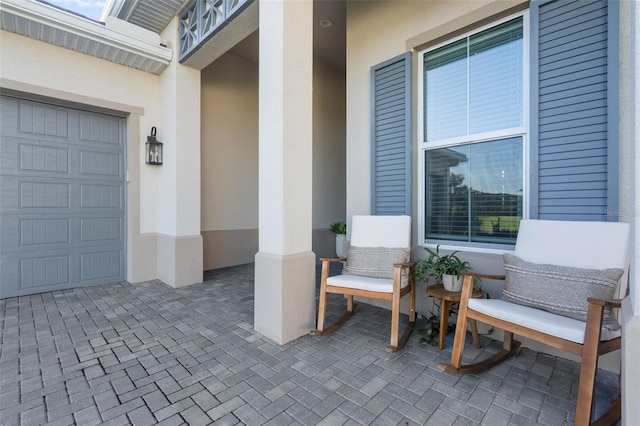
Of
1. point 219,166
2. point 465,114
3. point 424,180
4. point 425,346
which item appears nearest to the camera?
point 425,346

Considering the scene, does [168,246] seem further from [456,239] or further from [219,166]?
[456,239]

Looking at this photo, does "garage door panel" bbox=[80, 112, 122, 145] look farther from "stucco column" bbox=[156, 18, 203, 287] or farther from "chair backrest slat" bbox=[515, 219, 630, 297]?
"chair backrest slat" bbox=[515, 219, 630, 297]

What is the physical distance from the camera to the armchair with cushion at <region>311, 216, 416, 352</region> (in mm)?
2330

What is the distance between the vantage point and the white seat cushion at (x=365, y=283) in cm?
235

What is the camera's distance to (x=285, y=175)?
2.42m

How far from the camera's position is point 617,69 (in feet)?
6.22

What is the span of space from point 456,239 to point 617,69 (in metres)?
1.67

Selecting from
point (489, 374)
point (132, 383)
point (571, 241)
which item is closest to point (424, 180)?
point (571, 241)

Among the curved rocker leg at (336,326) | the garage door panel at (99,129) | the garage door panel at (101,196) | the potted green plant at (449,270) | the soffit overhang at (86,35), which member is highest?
the soffit overhang at (86,35)

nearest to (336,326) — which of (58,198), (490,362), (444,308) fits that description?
(444,308)

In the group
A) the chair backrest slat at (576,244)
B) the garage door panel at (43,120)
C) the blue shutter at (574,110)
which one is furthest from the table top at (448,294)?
the garage door panel at (43,120)

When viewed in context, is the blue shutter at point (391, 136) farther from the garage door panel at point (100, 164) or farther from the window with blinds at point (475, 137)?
the garage door panel at point (100, 164)

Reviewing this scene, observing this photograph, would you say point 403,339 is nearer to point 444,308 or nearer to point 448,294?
point 444,308

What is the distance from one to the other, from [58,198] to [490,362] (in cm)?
515
